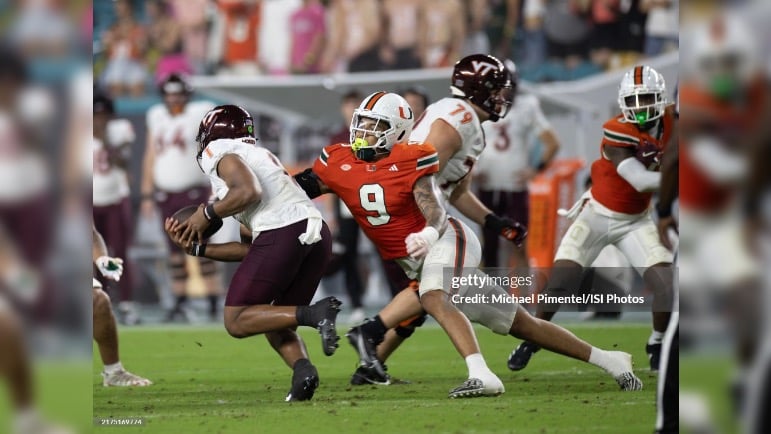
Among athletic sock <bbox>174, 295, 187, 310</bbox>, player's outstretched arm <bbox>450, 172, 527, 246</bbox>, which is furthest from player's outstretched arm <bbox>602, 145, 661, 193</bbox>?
athletic sock <bbox>174, 295, 187, 310</bbox>

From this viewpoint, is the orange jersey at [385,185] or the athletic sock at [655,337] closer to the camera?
the orange jersey at [385,185]

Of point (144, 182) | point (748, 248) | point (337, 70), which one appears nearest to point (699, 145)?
point (748, 248)

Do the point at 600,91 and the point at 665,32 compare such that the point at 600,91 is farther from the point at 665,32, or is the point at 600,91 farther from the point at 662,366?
the point at 662,366

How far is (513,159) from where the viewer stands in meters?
Result: 6.33

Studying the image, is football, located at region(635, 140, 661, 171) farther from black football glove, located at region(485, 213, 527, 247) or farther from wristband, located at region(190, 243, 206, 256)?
wristband, located at region(190, 243, 206, 256)

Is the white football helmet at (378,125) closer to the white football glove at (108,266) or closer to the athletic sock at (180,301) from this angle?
the white football glove at (108,266)

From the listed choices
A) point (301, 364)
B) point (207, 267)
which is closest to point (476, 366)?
point (301, 364)

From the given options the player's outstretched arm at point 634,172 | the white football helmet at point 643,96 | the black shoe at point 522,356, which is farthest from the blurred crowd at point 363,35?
the black shoe at point 522,356

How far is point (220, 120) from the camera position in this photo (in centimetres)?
438

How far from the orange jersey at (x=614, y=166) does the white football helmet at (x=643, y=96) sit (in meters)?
0.04

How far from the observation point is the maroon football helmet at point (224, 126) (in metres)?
4.38

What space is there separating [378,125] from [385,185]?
0.22 m

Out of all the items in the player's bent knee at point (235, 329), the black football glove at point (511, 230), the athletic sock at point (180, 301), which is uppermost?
the black football glove at point (511, 230)

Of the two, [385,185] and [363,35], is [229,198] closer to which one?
[385,185]
